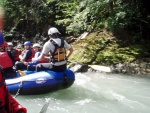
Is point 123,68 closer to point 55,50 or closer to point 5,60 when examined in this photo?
point 55,50

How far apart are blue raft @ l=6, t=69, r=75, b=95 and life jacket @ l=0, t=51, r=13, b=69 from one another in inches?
20.8

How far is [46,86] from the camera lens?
6203 mm

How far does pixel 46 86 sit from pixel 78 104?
3.17 ft

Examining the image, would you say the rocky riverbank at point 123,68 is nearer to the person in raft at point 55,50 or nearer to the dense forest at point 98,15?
the dense forest at point 98,15

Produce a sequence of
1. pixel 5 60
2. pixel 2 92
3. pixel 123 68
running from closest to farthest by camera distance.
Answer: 1. pixel 2 92
2. pixel 5 60
3. pixel 123 68

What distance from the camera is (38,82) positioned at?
6.16 metres

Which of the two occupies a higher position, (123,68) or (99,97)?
(123,68)

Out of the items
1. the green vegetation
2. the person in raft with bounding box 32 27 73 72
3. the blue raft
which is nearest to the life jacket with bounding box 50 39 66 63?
the person in raft with bounding box 32 27 73 72

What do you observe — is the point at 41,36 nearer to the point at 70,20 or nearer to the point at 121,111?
the point at 70,20

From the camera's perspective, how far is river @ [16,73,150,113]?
5.43 meters

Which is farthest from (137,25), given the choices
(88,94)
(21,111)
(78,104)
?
(21,111)

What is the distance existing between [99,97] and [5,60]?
7.62 ft

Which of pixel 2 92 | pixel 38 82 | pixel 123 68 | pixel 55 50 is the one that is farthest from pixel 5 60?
pixel 123 68

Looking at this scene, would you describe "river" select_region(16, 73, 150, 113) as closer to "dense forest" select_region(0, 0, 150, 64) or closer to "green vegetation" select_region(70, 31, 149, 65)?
"green vegetation" select_region(70, 31, 149, 65)
